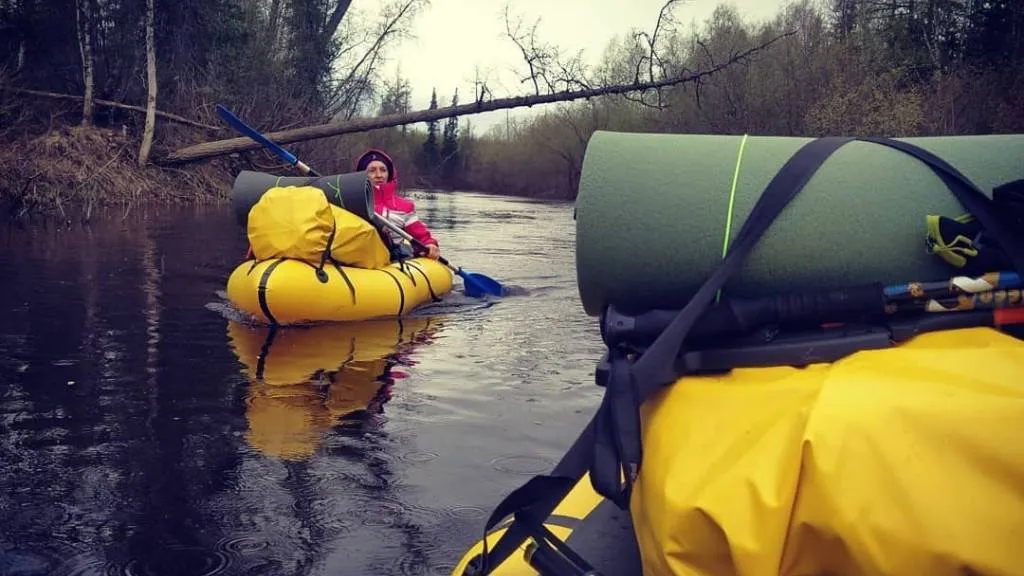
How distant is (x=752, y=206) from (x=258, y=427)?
363 cm

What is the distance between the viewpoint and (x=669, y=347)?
1.91 m

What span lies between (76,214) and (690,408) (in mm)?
17256

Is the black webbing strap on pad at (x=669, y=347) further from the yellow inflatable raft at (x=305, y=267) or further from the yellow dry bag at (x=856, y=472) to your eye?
the yellow inflatable raft at (x=305, y=267)

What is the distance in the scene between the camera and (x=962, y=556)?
149cm

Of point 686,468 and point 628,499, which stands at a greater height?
point 686,468

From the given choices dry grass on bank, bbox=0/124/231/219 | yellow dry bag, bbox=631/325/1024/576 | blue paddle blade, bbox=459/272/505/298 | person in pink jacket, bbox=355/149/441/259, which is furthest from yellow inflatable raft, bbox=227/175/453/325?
dry grass on bank, bbox=0/124/231/219

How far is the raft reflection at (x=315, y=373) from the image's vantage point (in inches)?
197

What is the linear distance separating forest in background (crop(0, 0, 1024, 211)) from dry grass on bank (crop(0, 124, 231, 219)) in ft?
0.16

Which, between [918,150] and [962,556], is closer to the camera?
[962,556]

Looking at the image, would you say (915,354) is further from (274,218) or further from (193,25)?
(193,25)

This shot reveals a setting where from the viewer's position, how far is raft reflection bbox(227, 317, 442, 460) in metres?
5.00

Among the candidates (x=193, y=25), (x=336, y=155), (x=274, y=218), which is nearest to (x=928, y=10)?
(x=336, y=155)

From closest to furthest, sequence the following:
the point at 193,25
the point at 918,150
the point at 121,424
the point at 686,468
A: the point at 686,468 < the point at 918,150 < the point at 121,424 < the point at 193,25

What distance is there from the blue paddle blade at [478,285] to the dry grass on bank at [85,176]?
841 centimetres
